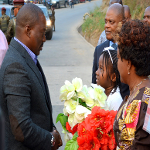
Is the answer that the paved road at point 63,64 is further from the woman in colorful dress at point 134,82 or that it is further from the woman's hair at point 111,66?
the woman in colorful dress at point 134,82

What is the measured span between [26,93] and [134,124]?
2.58ft

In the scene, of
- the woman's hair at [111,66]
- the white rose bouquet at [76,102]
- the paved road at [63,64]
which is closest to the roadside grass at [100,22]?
the paved road at [63,64]

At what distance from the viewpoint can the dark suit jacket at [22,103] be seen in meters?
1.81

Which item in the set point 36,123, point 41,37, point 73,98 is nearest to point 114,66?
point 73,98

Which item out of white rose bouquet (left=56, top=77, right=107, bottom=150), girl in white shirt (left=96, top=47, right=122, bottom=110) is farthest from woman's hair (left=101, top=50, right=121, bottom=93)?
white rose bouquet (left=56, top=77, right=107, bottom=150)

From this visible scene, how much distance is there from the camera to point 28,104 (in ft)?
6.08

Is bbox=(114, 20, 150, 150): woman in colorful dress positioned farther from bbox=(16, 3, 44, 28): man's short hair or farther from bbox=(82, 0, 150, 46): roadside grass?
bbox=(82, 0, 150, 46): roadside grass

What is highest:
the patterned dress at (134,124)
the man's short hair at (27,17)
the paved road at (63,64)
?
the man's short hair at (27,17)

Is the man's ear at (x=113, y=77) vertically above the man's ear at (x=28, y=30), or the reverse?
the man's ear at (x=28, y=30)

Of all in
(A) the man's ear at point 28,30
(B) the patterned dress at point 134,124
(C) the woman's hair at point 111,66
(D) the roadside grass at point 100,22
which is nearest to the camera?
(B) the patterned dress at point 134,124

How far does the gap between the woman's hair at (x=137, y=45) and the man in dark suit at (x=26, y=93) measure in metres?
0.72

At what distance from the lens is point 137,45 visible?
1.74 meters

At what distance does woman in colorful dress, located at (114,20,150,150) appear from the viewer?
1632mm

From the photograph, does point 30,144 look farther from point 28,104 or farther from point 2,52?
point 2,52
